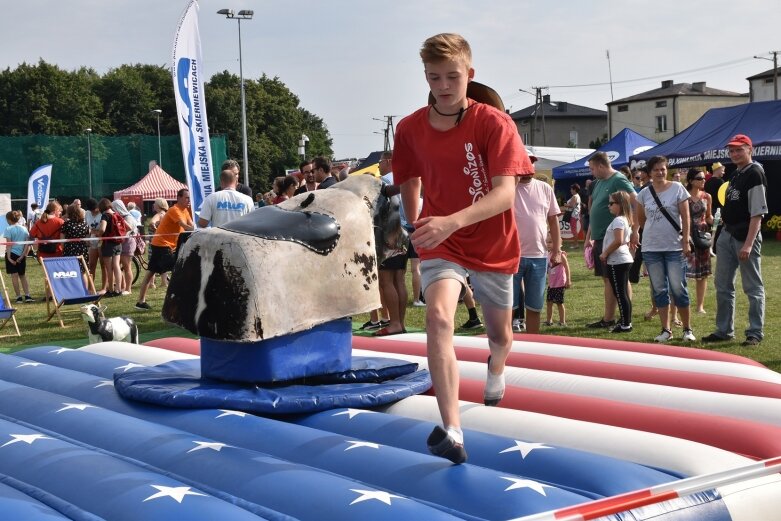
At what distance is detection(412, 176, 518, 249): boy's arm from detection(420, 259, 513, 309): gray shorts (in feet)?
0.85

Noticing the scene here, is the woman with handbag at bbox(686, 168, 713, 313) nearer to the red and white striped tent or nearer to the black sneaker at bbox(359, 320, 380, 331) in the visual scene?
the black sneaker at bbox(359, 320, 380, 331)

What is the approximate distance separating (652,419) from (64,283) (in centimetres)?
909

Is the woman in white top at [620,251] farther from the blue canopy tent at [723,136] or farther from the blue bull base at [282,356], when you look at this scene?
the blue canopy tent at [723,136]

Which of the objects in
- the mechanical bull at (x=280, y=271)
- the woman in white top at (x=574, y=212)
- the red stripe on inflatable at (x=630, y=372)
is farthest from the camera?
the woman in white top at (x=574, y=212)

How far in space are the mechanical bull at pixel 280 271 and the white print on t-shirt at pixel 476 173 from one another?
46.1 inches

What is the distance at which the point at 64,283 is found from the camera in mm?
11203

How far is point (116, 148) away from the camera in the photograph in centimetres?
4706

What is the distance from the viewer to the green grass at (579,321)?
808 cm

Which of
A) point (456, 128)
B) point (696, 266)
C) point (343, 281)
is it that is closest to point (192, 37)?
point (696, 266)

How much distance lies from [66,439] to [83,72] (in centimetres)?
8240

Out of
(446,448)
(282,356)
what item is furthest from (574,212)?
(446,448)

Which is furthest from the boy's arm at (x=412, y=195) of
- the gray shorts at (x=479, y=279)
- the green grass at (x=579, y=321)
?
the green grass at (x=579, y=321)

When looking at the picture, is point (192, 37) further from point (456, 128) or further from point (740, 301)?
point (456, 128)

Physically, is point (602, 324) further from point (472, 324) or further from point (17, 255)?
point (17, 255)
